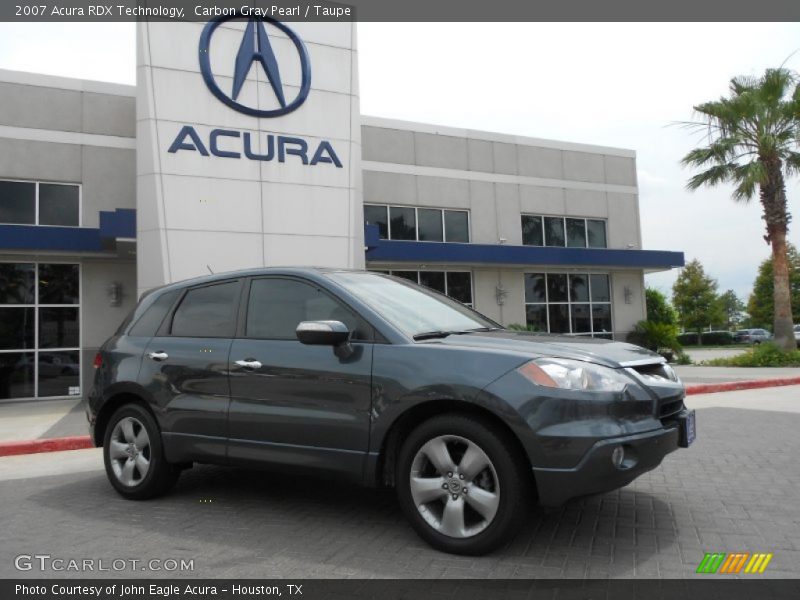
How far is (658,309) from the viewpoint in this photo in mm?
25641

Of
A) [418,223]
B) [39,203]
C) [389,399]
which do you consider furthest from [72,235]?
[389,399]

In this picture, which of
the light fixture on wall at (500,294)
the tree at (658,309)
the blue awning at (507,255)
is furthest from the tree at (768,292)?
the light fixture on wall at (500,294)

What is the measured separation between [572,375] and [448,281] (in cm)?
1621

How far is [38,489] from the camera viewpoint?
6.00 metres

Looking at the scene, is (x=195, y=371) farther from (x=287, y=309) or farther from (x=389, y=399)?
(x=389, y=399)

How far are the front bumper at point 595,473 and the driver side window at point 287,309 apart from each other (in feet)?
5.04

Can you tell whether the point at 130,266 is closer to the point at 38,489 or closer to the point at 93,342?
the point at 93,342

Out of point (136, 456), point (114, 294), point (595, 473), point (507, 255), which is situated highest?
point (507, 255)

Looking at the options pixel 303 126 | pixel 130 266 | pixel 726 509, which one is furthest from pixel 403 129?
pixel 726 509

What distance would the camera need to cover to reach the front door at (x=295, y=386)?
4.18 m

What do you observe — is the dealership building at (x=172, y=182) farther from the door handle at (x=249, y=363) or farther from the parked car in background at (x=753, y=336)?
the parked car in background at (x=753, y=336)

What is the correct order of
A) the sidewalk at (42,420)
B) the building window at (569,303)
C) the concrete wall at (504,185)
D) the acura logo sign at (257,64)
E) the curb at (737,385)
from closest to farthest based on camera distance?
the sidewalk at (42,420) < the curb at (737,385) < the acura logo sign at (257,64) < the concrete wall at (504,185) < the building window at (569,303)

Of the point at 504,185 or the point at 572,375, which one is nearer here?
the point at 572,375
